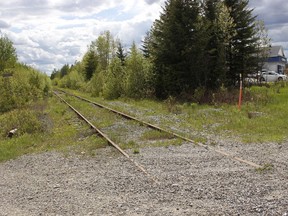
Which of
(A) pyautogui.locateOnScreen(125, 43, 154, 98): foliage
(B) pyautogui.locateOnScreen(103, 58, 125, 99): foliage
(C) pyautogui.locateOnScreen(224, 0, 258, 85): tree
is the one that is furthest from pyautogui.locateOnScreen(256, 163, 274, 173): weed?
(B) pyautogui.locateOnScreen(103, 58, 125, 99): foliage

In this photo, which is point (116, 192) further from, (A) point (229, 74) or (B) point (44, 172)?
(A) point (229, 74)

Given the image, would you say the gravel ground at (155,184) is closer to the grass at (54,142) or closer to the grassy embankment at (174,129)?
the grass at (54,142)

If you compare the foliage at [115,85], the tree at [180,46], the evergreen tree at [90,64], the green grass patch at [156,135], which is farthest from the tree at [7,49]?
the green grass patch at [156,135]

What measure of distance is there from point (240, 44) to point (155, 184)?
2356 cm

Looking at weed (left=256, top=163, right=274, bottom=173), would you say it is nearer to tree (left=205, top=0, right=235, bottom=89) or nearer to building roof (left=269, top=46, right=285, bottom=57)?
tree (left=205, top=0, right=235, bottom=89)

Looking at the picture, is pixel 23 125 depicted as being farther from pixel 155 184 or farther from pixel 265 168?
pixel 265 168

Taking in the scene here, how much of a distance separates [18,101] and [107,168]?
18459 mm

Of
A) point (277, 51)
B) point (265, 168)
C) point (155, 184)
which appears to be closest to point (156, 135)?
point (265, 168)

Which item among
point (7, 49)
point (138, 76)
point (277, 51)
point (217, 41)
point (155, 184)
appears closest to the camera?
point (155, 184)

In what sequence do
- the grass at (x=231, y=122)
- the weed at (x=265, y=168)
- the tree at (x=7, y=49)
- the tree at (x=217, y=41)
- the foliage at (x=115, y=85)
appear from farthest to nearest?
the tree at (x=7, y=49) < the foliage at (x=115, y=85) < the tree at (x=217, y=41) < the grass at (x=231, y=122) < the weed at (x=265, y=168)

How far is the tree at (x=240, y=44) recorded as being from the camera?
27.8 m

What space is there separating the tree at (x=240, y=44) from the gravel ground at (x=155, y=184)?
63.1ft

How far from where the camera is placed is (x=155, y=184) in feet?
21.1

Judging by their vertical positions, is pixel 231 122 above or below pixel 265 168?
above
